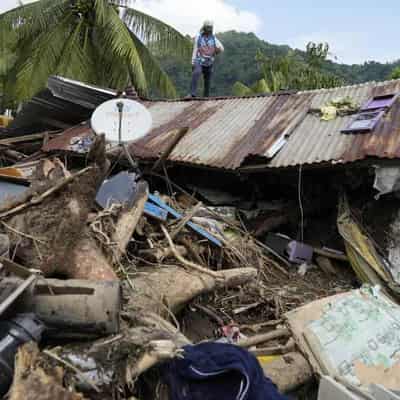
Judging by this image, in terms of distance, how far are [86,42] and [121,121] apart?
23.2ft

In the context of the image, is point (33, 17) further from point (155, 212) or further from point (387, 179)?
point (387, 179)

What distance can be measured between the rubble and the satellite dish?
596mm

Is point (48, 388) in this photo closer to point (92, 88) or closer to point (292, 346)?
point (292, 346)

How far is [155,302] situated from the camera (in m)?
3.53

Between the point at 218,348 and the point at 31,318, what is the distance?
1.12 metres

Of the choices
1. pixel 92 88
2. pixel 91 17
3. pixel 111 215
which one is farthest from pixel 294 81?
pixel 111 215

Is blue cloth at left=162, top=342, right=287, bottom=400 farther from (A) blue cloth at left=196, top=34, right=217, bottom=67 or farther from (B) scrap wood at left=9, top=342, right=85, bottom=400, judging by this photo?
(A) blue cloth at left=196, top=34, right=217, bottom=67

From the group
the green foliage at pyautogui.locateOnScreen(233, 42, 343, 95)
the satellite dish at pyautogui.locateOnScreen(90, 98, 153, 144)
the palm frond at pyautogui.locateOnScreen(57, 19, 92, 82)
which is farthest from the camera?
the green foliage at pyautogui.locateOnScreen(233, 42, 343, 95)

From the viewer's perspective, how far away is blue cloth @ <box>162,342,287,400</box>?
2.33 m

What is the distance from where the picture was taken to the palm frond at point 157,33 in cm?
1190

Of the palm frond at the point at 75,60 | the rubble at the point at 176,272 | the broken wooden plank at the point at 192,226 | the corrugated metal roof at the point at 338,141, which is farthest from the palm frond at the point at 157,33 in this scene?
the broken wooden plank at the point at 192,226

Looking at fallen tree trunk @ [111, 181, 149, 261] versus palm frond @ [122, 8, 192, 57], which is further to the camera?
palm frond @ [122, 8, 192, 57]

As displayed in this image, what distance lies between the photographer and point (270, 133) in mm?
6422

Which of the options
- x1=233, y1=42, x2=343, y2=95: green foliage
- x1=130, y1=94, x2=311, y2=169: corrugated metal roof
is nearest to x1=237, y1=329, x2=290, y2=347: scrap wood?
x1=130, y1=94, x2=311, y2=169: corrugated metal roof
